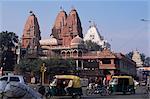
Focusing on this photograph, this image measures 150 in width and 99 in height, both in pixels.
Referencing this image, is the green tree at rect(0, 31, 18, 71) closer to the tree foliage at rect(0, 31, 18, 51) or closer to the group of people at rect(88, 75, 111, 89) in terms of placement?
the tree foliage at rect(0, 31, 18, 51)

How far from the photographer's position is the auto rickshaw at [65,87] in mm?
23625

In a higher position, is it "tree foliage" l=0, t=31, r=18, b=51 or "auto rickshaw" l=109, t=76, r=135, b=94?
"tree foliage" l=0, t=31, r=18, b=51

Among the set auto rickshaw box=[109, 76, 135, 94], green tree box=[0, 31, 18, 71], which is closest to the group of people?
auto rickshaw box=[109, 76, 135, 94]

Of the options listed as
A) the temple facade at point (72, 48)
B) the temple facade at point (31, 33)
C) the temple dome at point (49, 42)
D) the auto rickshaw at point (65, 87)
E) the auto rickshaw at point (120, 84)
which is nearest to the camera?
the auto rickshaw at point (65, 87)

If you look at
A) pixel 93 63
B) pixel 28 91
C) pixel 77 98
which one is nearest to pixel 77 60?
pixel 93 63

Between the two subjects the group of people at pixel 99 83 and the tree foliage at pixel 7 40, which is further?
the tree foliage at pixel 7 40

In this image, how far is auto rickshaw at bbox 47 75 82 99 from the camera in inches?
930

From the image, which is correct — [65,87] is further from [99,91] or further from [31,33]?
[31,33]

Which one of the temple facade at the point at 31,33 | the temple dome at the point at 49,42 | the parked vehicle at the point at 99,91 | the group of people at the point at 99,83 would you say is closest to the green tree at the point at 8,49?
the temple facade at the point at 31,33

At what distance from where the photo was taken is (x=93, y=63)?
73562mm

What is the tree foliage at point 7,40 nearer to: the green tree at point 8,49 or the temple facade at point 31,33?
the green tree at point 8,49

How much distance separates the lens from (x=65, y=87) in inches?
952

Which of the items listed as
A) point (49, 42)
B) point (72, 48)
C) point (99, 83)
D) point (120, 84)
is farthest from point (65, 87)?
point (49, 42)

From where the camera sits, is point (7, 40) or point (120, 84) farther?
point (7, 40)
